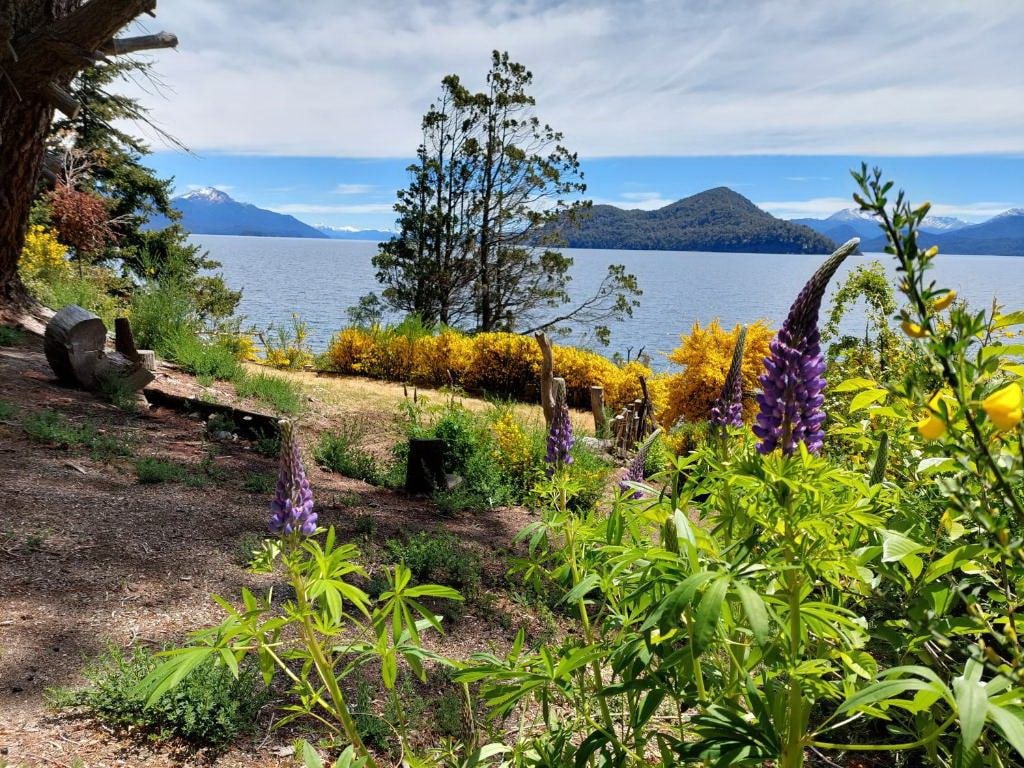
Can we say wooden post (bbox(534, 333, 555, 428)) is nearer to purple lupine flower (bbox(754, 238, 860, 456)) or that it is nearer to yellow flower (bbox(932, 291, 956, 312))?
purple lupine flower (bbox(754, 238, 860, 456))

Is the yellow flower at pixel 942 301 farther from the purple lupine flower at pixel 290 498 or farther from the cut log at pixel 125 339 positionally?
the cut log at pixel 125 339

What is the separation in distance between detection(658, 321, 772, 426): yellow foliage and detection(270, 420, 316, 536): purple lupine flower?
709 centimetres

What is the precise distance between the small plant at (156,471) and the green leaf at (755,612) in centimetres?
497

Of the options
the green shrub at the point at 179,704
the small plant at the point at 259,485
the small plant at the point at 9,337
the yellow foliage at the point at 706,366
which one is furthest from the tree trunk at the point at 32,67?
the yellow foliage at the point at 706,366

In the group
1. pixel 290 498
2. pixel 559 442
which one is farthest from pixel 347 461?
pixel 290 498

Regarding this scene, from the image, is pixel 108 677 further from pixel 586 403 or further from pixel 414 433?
pixel 586 403

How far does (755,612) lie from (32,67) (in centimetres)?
946

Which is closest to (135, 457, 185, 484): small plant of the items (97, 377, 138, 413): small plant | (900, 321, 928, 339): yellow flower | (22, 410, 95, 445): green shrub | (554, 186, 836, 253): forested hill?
(22, 410, 95, 445): green shrub

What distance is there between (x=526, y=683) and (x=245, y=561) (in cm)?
303

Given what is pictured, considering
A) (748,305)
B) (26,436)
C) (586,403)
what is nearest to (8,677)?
(26,436)

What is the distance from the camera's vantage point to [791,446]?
1.36m

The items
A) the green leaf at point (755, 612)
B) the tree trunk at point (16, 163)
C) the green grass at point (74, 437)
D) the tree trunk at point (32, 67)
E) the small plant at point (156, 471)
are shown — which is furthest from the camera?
the tree trunk at point (16, 163)

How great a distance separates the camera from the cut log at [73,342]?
6672mm

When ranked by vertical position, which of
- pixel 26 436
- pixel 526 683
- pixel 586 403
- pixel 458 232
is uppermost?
pixel 458 232
